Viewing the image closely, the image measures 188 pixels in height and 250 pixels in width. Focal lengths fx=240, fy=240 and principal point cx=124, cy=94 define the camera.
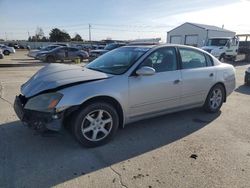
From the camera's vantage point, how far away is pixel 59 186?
2.81 meters

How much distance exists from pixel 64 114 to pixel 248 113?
450 centimetres

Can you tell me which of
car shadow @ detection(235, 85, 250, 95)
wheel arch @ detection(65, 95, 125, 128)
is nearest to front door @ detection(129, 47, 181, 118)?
wheel arch @ detection(65, 95, 125, 128)

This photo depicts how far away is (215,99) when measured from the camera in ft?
18.6

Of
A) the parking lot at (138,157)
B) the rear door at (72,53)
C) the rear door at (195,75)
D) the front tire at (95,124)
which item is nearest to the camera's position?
the parking lot at (138,157)

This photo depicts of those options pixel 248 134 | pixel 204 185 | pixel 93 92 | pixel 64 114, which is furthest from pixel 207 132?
pixel 64 114

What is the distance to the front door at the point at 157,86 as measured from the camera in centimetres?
409

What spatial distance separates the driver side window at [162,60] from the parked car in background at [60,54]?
54.6ft

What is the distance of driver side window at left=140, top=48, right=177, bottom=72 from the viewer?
4.35 m

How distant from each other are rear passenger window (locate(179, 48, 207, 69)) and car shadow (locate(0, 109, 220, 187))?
120cm

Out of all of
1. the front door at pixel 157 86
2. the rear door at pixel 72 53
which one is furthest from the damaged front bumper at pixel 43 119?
the rear door at pixel 72 53

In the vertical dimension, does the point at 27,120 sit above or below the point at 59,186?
above

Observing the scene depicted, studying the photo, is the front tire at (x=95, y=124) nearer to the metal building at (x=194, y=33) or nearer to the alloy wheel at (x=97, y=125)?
the alloy wheel at (x=97, y=125)

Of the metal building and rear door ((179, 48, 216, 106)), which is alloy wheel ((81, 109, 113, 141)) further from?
the metal building

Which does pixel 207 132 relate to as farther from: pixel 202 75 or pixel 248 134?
pixel 202 75
